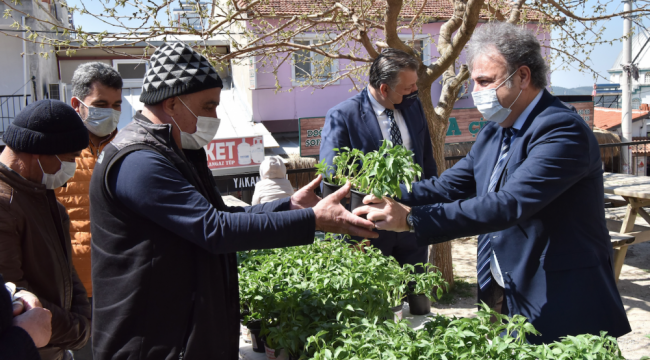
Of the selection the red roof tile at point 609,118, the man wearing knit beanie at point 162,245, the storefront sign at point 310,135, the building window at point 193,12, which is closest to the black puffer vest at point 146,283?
the man wearing knit beanie at point 162,245

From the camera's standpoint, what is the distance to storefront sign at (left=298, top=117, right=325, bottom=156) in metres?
11.8

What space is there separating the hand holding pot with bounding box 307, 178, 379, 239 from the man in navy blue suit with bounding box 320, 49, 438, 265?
1.31m

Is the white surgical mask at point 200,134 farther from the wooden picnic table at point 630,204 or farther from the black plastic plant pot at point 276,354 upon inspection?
the wooden picnic table at point 630,204

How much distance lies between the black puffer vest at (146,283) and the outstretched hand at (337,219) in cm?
39

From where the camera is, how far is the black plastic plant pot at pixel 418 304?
2403 mm

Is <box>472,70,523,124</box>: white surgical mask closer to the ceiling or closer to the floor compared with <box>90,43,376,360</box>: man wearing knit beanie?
closer to the ceiling

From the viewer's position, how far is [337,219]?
178cm

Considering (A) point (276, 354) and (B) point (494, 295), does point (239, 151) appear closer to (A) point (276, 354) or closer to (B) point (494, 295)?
(B) point (494, 295)

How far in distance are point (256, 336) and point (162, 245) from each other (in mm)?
714

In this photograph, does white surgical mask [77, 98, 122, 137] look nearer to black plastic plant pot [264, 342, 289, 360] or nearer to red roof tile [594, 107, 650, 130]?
black plastic plant pot [264, 342, 289, 360]

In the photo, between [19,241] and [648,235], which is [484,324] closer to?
[19,241]

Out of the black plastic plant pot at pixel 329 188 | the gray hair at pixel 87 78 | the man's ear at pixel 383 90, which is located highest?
the gray hair at pixel 87 78

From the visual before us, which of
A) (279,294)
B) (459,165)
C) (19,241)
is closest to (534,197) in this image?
(459,165)

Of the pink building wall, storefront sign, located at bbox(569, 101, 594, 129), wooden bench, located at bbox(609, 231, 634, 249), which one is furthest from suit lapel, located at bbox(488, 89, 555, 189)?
storefront sign, located at bbox(569, 101, 594, 129)
